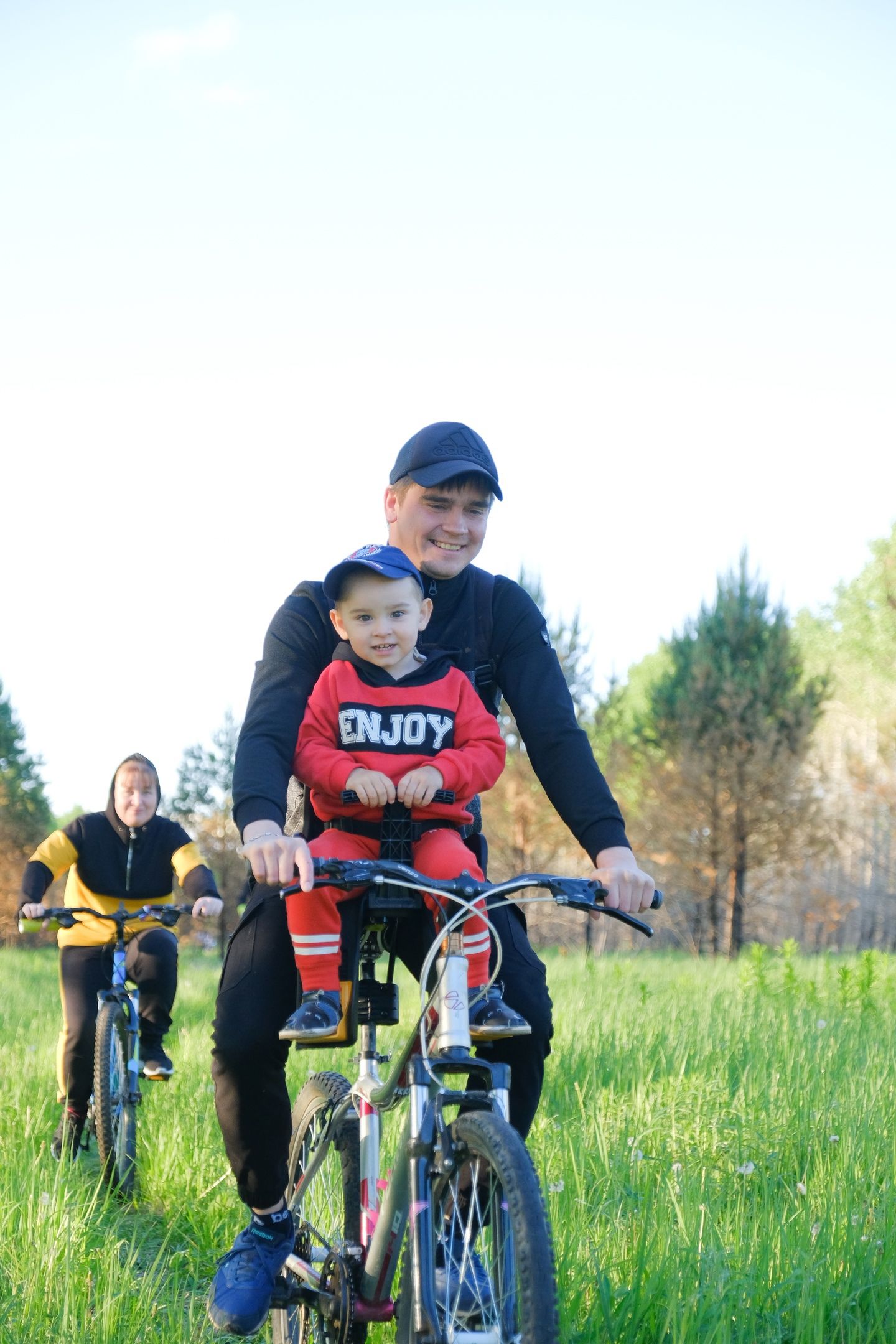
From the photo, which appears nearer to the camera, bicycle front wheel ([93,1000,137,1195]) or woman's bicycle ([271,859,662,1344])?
woman's bicycle ([271,859,662,1344])

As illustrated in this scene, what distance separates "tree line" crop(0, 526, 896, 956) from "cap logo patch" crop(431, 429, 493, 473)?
17026 mm

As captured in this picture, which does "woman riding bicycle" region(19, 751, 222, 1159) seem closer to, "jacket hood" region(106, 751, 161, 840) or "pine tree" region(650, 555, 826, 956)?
"jacket hood" region(106, 751, 161, 840)

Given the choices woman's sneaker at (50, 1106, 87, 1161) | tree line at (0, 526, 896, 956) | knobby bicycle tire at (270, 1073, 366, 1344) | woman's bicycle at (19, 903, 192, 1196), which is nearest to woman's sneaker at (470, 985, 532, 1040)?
knobby bicycle tire at (270, 1073, 366, 1344)

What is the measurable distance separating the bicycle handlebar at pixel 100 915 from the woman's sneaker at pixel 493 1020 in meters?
3.81

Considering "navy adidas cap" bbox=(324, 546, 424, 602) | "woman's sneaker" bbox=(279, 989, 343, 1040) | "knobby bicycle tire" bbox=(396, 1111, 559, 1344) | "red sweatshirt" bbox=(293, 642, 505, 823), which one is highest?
"navy adidas cap" bbox=(324, 546, 424, 602)

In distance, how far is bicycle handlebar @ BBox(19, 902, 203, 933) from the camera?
6.20m

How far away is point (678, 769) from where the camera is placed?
74.6 ft

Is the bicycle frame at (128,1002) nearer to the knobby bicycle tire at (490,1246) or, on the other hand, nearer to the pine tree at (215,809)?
the knobby bicycle tire at (490,1246)

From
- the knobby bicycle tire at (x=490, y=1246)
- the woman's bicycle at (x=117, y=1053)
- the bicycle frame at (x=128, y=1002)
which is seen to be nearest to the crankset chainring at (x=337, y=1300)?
the knobby bicycle tire at (x=490, y=1246)

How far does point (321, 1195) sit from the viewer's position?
9.75 ft

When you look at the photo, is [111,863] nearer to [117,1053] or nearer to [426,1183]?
[117,1053]

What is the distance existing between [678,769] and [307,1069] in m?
16.9

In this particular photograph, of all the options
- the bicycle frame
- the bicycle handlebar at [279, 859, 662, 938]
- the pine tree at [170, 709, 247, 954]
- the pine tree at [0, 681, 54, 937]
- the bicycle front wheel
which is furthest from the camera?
the pine tree at [0, 681, 54, 937]

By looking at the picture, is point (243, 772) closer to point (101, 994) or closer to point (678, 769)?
point (101, 994)
